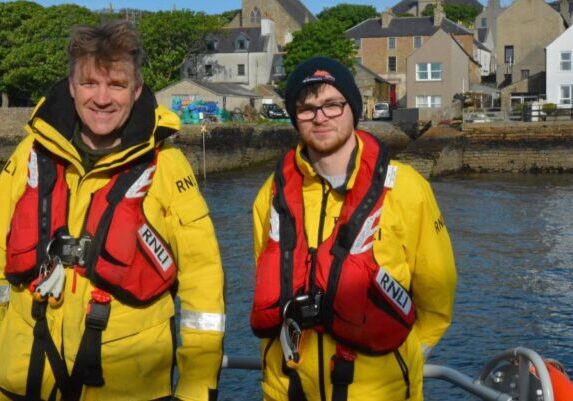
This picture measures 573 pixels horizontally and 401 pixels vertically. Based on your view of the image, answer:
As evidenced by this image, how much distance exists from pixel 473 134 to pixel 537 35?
29650 millimetres

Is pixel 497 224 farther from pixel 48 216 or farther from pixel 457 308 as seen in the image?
pixel 48 216

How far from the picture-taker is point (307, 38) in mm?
66625

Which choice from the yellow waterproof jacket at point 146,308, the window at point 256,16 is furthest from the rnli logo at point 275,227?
the window at point 256,16

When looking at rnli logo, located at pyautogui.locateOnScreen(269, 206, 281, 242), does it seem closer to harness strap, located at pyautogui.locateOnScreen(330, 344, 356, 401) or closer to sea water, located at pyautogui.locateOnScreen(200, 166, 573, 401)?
harness strap, located at pyautogui.locateOnScreen(330, 344, 356, 401)

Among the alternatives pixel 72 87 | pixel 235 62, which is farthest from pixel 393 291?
pixel 235 62

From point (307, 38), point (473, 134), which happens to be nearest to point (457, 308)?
point (473, 134)

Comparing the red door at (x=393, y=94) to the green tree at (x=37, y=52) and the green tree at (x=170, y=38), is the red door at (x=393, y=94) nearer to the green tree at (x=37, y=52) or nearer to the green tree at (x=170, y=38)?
the green tree at (x=170, y=38)

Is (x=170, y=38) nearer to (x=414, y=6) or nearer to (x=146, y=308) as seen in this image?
(x=414, y=6)

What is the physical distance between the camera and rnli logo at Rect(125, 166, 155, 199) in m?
3.38

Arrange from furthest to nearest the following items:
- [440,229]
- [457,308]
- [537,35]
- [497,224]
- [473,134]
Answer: [537,35]
[473,134]
[497,224]
[457,308]
[440,229]

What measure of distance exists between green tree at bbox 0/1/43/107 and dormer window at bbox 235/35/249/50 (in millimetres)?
17561

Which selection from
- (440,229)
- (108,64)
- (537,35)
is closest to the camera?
(108,64)

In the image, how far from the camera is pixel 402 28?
248 feet

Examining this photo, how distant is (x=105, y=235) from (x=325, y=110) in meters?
0.93
